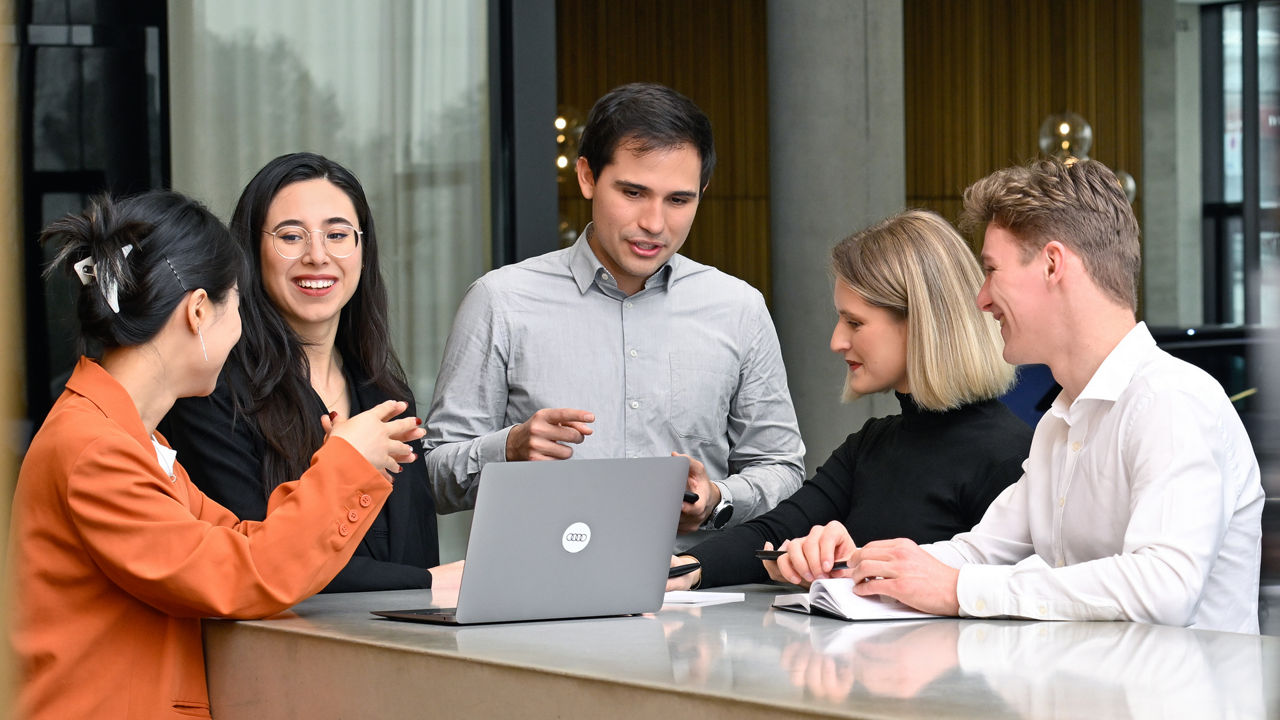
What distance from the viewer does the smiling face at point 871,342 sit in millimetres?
2490

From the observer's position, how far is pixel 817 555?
2.11 m

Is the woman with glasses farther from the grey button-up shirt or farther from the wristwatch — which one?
the wristwatch

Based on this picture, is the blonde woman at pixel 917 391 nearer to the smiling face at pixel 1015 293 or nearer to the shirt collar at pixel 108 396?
the smiling face at pixel 1015 293

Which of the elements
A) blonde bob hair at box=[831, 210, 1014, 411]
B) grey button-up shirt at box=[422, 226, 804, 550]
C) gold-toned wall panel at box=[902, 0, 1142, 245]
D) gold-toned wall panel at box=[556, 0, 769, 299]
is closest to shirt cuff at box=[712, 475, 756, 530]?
grey button-up shirt at box=[422, 226, 804, 550]

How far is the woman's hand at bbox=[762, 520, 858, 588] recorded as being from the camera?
2.10m

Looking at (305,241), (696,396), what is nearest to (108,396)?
(305,241)

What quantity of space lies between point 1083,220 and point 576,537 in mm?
888

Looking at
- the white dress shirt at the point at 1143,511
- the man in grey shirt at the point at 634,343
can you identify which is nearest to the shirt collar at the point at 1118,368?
the white dress shirt at the point at 1143,511

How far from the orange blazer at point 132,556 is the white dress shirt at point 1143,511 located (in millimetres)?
914

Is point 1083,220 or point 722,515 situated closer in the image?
point 1083,220

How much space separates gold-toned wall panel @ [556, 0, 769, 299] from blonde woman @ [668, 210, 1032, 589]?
8975 mm

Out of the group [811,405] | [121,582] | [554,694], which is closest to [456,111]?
[121,582]

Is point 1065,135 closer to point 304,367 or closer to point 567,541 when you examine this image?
point 304,367

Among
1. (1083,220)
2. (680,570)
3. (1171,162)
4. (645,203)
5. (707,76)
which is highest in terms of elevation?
(707,76)
